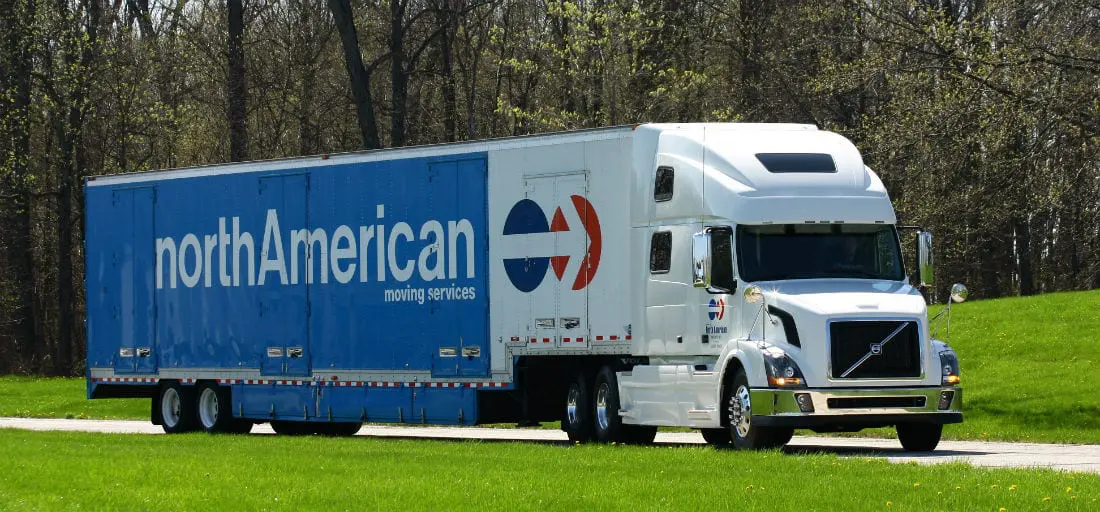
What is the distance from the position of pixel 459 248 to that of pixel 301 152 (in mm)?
33163

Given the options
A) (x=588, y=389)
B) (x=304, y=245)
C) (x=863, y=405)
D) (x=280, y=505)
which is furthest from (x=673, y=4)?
(x=280, y=505)

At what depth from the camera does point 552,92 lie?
161ft

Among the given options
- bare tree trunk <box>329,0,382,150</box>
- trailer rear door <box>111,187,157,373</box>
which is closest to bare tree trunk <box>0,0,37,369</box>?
bare tree trunk <box>329,0,382,150</box>

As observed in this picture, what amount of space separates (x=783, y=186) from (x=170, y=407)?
12.4 metres

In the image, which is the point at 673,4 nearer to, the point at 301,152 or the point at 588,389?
the point at 301,152

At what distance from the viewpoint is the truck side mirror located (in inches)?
826

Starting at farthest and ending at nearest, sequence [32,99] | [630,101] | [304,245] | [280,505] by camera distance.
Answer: [32,99] → [630,101] → [304,245] → [280,505]

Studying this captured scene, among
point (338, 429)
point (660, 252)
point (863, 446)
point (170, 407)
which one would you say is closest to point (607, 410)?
point (660, 252)

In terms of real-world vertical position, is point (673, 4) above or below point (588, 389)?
above

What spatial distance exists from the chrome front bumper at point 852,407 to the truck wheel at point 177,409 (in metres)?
11.6

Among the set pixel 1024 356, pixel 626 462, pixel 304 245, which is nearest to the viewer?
pixel 626 462

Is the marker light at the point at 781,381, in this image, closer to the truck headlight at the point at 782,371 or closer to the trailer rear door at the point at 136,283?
the truck headlight at the point at 782,371

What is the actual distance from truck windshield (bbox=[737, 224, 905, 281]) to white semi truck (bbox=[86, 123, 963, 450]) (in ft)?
0.09

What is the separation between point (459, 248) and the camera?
24250mm
